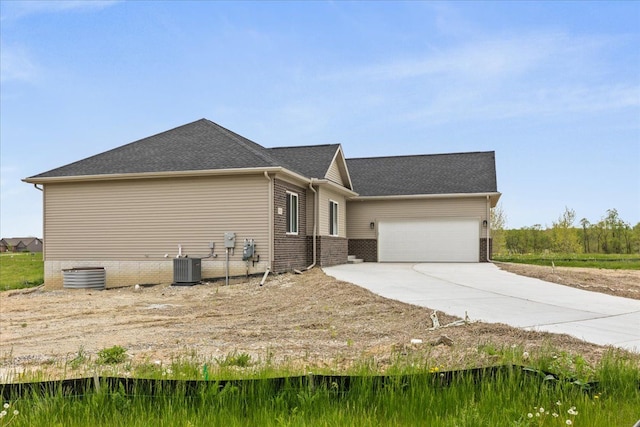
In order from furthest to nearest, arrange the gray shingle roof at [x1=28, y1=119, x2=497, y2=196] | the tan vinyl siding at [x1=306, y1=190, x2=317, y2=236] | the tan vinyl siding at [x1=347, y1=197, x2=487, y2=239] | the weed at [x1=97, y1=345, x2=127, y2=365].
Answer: the tan vinyl siding at [x1=347, y1=197, x2=487, y2=239]
the tan vinyl siding at [x1=306, y1=190, x2=317, y2=236]
the gray shingle roof at [x1=28, y1=119, x2=497, y2=196]
the weed at [x1=97, y1=345, x2=127, y2=365]

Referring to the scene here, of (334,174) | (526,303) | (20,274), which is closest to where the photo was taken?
(526,303)

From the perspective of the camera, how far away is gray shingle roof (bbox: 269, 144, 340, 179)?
19234 mm

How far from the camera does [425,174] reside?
26.0 m

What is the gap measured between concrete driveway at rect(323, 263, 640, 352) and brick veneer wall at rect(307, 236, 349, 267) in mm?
4261

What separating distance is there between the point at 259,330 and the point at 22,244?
269 feet

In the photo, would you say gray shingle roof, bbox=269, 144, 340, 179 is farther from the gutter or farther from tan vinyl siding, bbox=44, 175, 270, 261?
the gutter

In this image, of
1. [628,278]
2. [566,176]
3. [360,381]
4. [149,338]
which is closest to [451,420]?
[360,381]

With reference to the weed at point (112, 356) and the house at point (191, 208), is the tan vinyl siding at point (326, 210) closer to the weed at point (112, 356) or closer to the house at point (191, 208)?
the house at point (191, 208)

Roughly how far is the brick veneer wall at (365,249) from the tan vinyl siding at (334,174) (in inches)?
141

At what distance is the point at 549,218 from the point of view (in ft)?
139

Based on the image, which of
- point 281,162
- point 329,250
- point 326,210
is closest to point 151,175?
point 281,162

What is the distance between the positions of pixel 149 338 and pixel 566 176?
78.8 feet

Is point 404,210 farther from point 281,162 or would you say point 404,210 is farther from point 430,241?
point 281,162

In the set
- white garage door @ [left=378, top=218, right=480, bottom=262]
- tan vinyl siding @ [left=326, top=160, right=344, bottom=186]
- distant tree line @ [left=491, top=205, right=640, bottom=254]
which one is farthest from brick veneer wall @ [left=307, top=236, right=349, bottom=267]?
distant tree line @ [left=491, top=205, right=640, bottom=254]
